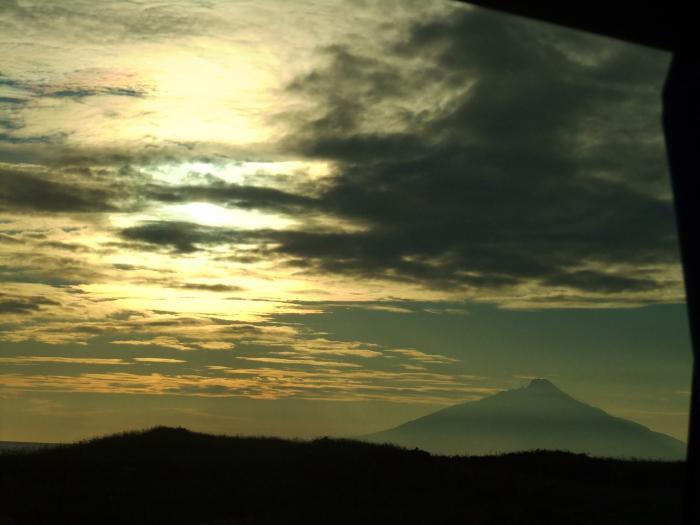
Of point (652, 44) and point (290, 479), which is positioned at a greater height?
point (652, 44)

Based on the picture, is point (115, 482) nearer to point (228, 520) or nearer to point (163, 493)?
point (163, 493)

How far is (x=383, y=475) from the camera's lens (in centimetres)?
1900

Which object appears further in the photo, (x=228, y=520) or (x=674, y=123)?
(x=228, y=520)

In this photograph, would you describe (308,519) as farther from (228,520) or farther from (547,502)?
(547,502)

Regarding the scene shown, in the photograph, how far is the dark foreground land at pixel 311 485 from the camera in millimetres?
15000

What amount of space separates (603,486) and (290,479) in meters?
7.99

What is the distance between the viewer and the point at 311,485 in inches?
712

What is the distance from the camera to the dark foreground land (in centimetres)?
1500

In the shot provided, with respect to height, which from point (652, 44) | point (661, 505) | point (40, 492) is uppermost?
point (652, 44)

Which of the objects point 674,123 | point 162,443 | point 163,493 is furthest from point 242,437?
point 674,123

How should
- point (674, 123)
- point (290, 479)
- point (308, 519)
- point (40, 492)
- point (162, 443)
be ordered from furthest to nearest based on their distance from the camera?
point (162, 443) → point (290, 479) → point (40, 492) → point (308, 519) → point (674, 123)

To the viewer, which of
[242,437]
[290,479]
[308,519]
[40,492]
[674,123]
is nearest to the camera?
[674,123]

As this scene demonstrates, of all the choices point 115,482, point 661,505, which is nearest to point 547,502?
point 661,505

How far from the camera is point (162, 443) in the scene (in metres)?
22.5
